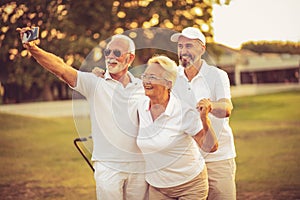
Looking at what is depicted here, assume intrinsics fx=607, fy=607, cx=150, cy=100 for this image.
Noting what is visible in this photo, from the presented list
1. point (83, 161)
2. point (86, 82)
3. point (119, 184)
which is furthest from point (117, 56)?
point (83, 161)

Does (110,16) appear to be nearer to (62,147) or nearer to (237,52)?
(237,52)

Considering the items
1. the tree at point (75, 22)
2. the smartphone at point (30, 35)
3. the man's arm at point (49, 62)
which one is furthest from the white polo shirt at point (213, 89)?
the tree at point (75, 22)

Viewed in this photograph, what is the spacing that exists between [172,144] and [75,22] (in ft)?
10.2

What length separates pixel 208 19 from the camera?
538 centimetres

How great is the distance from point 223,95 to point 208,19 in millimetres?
2331

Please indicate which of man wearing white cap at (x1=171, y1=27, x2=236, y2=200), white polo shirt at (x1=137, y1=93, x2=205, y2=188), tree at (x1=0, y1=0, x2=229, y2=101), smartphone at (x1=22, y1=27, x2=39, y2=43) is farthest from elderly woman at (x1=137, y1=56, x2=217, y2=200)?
tree at (x1=0, y1=0, x2=229, y2=101)

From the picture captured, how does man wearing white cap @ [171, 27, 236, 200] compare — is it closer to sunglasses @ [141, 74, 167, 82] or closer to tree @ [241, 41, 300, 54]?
sunglasses @ [141, 74, 167, 82]

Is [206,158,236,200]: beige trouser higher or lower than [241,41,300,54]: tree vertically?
lower

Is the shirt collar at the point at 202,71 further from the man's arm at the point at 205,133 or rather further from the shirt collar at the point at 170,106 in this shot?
the man's arm at the point at 205,133

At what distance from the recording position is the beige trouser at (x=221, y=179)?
3.32 metres

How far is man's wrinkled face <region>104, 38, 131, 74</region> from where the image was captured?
311 centimetres

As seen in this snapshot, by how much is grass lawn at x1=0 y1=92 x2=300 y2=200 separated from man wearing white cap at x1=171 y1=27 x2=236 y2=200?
2.12m

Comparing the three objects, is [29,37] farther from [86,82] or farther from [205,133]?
[205,133]

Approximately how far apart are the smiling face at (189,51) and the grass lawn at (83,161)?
2.44m
